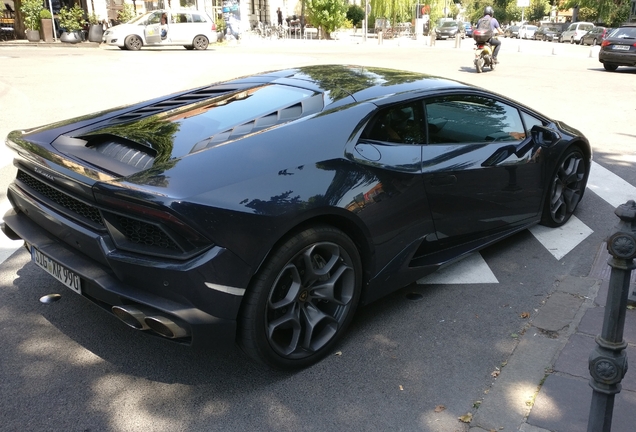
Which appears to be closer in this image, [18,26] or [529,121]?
[529,121]

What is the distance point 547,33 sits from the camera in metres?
54.4

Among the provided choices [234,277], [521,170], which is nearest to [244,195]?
[234,277]

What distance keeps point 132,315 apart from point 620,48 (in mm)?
20653

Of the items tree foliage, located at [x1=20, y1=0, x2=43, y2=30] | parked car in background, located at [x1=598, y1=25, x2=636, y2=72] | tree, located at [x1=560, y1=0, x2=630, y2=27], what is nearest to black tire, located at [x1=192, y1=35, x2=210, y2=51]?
tree foliage, located at [x1=20, y1=0, x2=43, y2=30]

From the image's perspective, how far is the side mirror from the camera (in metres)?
4.74

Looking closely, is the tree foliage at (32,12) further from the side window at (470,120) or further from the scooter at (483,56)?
the side window at (470,120)

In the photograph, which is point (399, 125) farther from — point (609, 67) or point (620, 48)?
point (609, 67)

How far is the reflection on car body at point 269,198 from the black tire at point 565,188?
0.81m

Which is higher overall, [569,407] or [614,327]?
[614,327]

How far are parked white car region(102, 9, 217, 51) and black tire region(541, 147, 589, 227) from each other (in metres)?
24.7

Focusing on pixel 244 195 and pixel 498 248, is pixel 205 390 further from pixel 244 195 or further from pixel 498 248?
pixel 498 248

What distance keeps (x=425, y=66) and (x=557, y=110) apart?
970cm

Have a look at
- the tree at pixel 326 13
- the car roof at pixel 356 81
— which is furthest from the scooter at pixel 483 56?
the tree at pixel 326 13

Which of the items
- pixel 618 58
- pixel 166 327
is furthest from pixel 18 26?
pixel 166 327
